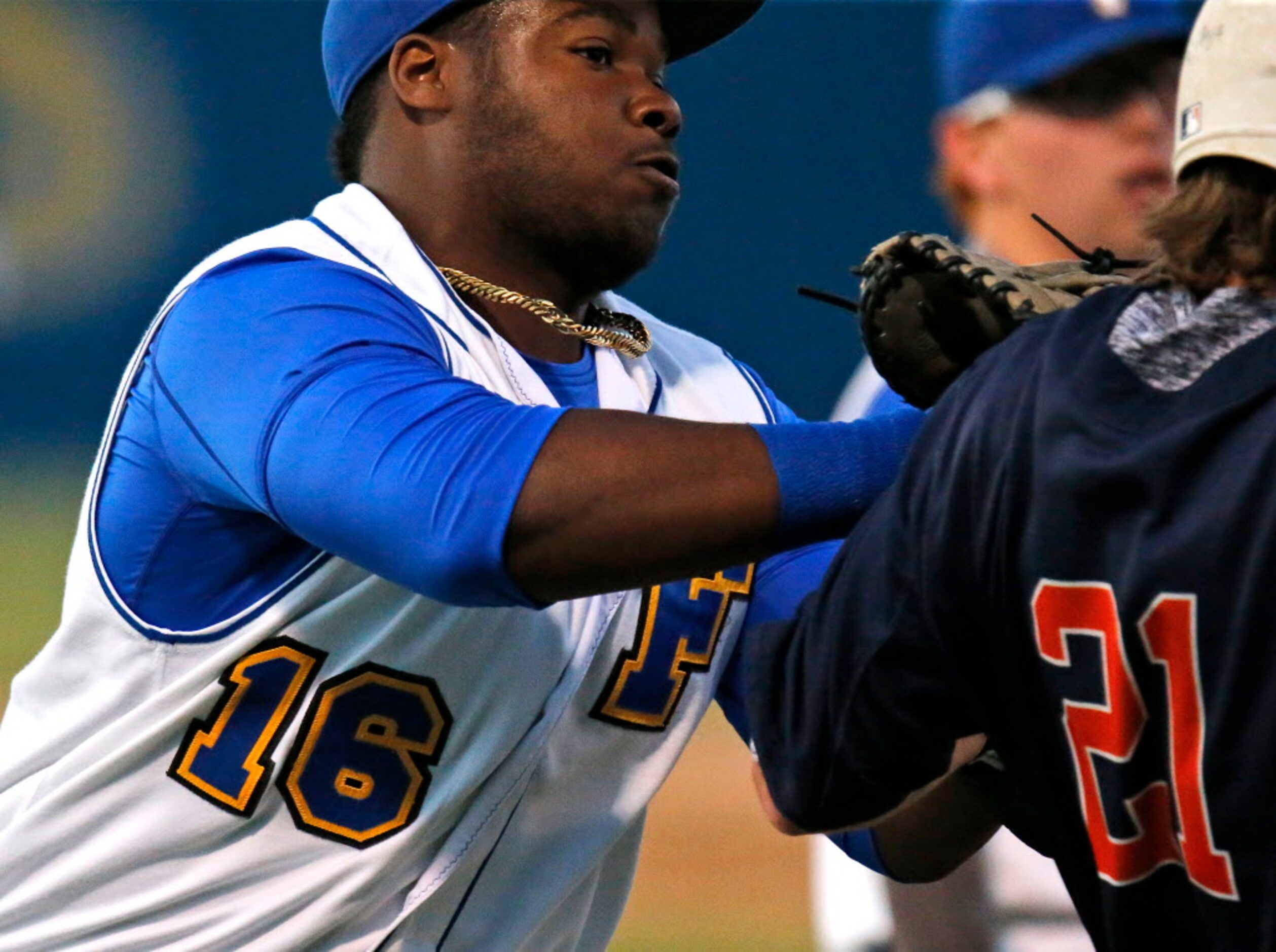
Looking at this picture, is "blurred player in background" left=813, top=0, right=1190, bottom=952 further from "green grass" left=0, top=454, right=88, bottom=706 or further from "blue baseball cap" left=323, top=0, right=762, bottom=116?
"green grass" left=0, top=454, right=88, bottom=706

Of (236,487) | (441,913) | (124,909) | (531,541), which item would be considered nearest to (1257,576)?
(531,541)

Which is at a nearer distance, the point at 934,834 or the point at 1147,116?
the point at 934,834

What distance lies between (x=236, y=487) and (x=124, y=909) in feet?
1.67

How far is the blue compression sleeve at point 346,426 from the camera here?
154cm

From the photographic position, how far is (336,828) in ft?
6.45

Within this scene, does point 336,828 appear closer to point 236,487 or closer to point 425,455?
point 236,487

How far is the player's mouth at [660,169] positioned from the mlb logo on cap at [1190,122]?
32.8 inches

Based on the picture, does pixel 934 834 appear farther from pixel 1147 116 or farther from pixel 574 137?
pixel 1147 116

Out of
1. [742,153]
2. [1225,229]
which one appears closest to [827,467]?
[1225,229]

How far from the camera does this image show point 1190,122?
1365 mm

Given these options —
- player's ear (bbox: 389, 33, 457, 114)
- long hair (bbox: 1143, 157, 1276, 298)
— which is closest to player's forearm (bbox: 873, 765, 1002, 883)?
long hair (bbox: 1143, 157, 1276, 298)

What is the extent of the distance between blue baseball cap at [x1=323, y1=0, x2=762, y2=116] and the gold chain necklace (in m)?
0.31

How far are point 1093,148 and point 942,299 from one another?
7.15 feet

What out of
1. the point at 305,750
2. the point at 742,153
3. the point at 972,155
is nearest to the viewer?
the point at 305,750
